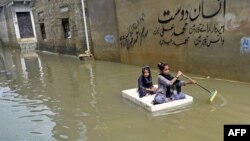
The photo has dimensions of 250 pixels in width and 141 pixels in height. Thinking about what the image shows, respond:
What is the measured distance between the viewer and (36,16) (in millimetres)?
26891

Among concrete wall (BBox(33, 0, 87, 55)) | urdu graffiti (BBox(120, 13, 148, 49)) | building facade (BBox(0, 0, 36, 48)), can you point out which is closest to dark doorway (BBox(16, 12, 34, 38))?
building facade (BBox(0, 0, 36, 48))

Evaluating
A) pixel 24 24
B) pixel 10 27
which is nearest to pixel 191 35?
pixel 24 24

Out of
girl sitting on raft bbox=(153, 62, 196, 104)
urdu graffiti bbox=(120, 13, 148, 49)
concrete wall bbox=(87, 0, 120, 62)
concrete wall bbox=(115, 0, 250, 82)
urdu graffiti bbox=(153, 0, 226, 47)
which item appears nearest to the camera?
girl sitting on raft bbox=(153, 62, 196, 104)

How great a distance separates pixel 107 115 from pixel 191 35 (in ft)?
15.3

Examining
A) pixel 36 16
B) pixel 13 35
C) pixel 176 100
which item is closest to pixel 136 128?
pixel 176 100

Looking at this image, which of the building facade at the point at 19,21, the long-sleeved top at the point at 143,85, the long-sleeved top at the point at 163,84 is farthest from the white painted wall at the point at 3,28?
the long-sleeved top at the point at 163,84

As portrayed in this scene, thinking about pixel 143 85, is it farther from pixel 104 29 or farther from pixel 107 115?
pixel 104 29

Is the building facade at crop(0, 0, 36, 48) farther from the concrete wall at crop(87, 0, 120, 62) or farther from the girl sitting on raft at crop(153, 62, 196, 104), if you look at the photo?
the girl sitting on raft at crop(153, 62, 196, 104)

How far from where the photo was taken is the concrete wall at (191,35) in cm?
848

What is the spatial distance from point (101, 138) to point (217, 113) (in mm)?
2483

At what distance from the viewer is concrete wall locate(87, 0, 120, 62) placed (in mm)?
15133

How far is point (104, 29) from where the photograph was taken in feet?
52.7

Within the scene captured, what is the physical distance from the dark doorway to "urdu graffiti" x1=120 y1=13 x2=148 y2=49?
22041 millimetres

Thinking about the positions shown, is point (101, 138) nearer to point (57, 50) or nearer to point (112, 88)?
point (112, 88)
